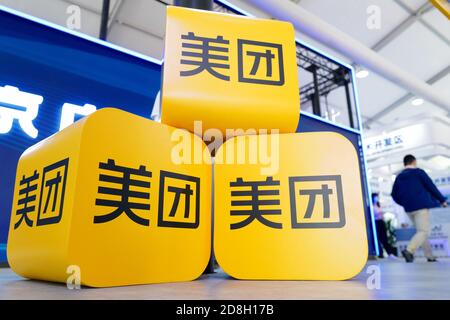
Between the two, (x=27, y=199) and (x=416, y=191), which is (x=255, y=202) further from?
(x=416, y=191)

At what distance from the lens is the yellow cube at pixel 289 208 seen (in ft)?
2.85

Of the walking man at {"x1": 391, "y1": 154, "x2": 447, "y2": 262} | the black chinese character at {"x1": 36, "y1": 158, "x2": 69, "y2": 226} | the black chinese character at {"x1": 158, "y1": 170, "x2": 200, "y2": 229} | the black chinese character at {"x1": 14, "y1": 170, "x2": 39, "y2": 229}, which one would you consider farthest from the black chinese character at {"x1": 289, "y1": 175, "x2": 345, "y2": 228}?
the walking man at {"x1": 391, "y1": 154, "x2": 447, "y2": 262}

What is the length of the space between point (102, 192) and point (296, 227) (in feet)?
1.77

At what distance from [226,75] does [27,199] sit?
0.73 m

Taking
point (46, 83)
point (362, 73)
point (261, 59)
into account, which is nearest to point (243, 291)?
point (261, 59)

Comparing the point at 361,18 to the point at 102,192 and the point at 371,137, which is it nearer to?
the point at 371,137

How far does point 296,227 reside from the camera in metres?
0.89

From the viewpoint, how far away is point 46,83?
5.78 feet

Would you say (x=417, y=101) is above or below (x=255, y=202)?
above

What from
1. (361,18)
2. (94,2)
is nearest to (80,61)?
(94,2)

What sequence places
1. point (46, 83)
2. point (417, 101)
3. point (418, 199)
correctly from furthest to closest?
point (417, 101) < point (418, 199) < point (46, 83)

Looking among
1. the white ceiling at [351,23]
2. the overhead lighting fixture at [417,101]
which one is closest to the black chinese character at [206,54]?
the white ceiling at [351,23]

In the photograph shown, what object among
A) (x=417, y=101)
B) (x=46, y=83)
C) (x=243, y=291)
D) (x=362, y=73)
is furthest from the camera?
(x=417, y=101)

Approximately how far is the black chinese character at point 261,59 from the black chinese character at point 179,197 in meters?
0.40
